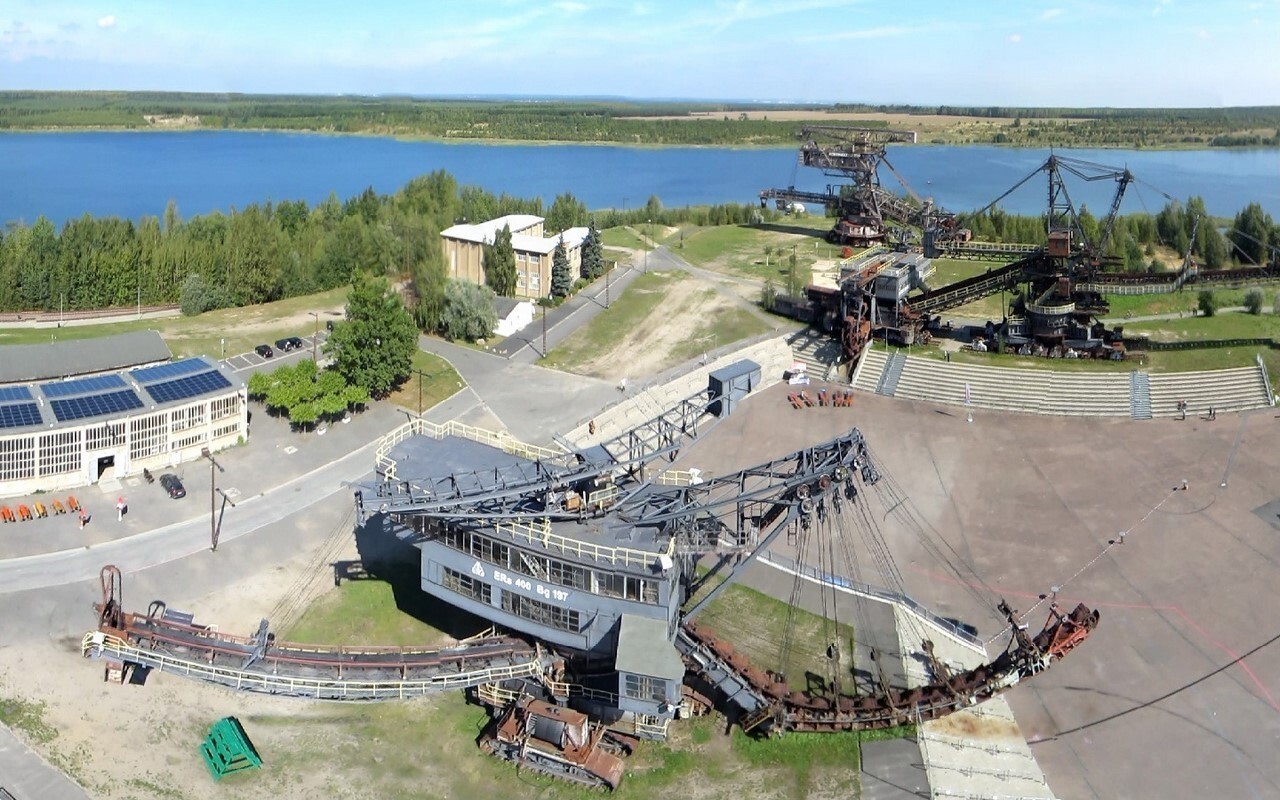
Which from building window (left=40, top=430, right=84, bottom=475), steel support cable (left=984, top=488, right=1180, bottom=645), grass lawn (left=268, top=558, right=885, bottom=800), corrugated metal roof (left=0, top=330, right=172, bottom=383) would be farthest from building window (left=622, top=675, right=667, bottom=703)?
corrugated metal roof (left=0, top=330, right=172, bottom=383)

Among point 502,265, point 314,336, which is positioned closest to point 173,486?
point 314,336

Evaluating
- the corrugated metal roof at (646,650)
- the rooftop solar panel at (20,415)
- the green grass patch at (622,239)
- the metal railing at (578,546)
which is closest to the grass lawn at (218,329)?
the rooftop solar panel at (20,415)

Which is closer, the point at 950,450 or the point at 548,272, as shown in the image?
the point at 950,450

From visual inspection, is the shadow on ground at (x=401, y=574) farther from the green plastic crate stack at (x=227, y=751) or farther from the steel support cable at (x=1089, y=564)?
the steel support cable at (x=1089, y=564)

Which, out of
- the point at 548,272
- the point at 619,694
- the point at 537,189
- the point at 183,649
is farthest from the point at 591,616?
the point at 537,189

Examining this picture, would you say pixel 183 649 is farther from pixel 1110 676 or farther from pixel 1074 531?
pixel 1074 531

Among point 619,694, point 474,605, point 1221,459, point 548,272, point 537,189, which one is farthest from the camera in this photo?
point 537,189

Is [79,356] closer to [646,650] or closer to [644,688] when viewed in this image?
[646,650]
